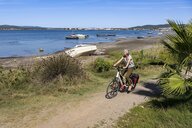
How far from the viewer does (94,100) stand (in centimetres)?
1178

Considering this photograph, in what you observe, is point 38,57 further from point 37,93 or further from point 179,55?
point 179,55

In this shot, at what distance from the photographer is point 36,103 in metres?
11.6

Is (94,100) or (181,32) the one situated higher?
(181,32)

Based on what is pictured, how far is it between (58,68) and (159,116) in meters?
6.18

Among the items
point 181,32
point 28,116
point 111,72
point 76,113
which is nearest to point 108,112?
point 76,113

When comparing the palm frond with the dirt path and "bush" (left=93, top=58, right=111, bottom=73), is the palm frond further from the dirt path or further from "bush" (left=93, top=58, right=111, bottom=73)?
"bush" (left=93, top=58, right=111, bottom=73)

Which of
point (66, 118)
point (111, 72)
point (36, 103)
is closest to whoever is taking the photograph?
point (66, 118)

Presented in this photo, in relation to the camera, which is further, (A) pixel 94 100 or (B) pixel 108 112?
(A) pixel 94 100

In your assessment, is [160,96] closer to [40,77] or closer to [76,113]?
[76,113]

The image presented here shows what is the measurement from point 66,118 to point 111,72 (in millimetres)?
8180

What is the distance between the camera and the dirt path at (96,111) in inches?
364

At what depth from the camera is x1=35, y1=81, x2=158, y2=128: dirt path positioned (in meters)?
9.25

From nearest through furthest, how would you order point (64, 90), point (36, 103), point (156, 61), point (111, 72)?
point (36, 103) < point (64, 90) < point (111, 72) < point (156, 61)

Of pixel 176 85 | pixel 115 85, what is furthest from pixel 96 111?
pixel 176 85
